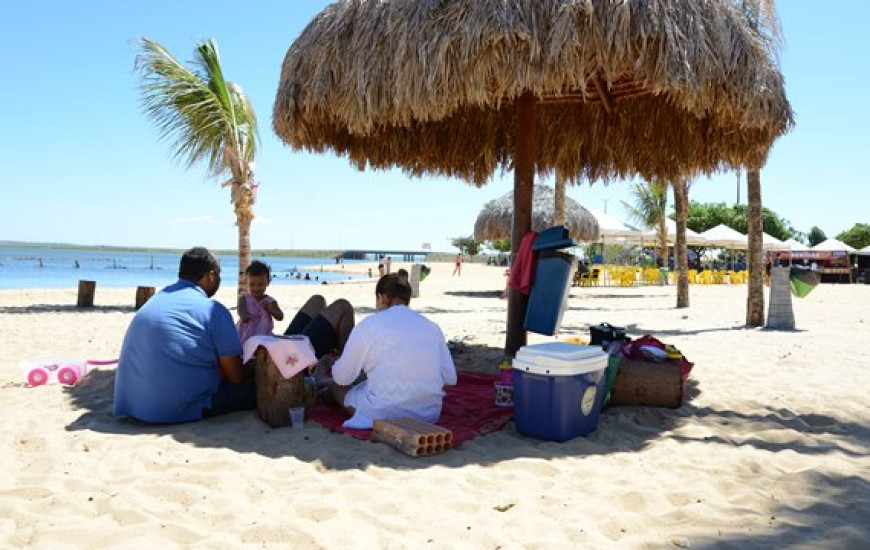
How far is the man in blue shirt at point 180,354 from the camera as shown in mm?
3352

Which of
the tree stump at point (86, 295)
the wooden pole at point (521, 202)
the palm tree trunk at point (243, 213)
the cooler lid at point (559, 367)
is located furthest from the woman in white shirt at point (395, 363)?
the tree stump at point (86, 295)

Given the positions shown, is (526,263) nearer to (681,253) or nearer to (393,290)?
(393,290)

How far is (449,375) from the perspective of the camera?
11.8 feet

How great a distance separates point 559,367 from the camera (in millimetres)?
3303

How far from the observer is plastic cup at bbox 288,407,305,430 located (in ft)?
11.7

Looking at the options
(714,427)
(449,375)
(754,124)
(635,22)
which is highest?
(635,22)

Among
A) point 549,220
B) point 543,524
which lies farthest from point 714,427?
point 549,220

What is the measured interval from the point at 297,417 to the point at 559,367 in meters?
1.60

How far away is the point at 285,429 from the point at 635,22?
343 centimetres

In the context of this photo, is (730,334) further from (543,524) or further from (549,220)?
(549,220)

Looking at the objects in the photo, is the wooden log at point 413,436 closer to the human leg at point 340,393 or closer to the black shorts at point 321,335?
the human leg at point 340,393

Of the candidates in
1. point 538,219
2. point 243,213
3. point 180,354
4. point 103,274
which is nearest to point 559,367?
point 180,354

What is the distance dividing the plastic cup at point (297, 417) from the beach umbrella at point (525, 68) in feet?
7.05

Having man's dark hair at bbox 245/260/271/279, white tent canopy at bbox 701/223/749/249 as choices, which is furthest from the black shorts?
white tent canopy at bbox 701/223/749/249
